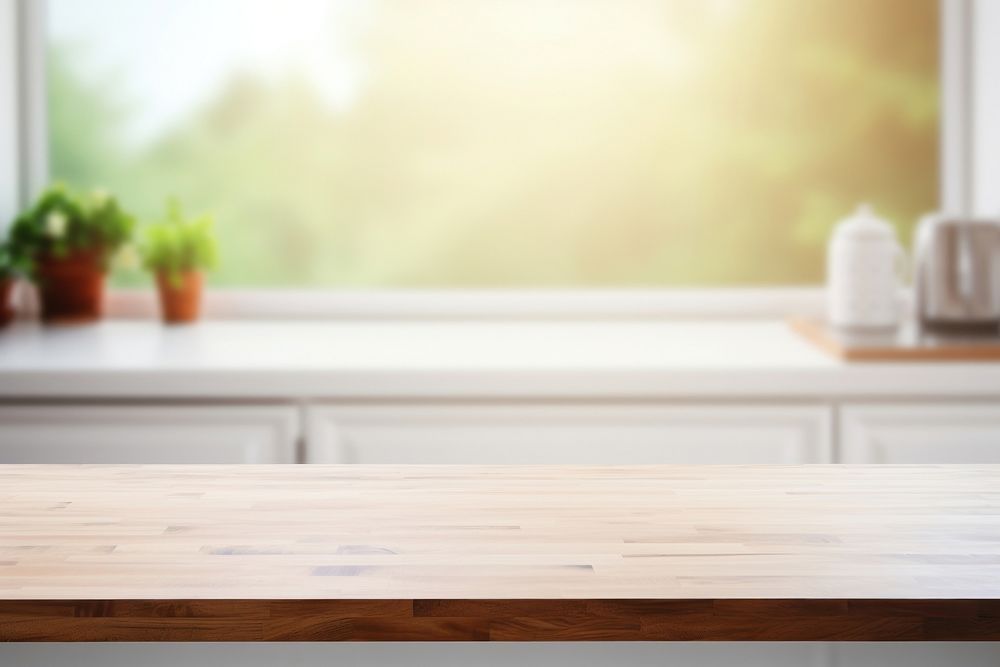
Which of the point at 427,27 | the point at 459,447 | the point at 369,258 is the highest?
the point at 427,27

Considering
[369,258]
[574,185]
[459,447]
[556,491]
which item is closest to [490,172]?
[574,185]

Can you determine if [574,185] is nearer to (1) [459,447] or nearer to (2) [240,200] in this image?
(2) [240,200]

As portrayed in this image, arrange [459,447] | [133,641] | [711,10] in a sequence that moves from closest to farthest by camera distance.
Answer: [133,641], [459,447], [711,10]

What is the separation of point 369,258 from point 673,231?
2.53ft

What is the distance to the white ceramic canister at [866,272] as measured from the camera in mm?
2068

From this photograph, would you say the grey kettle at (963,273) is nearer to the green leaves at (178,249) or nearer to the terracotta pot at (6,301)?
the green leaves at (178,249)

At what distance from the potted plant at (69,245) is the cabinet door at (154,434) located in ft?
2.14

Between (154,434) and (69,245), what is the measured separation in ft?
2.63

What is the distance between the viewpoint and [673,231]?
2.60m

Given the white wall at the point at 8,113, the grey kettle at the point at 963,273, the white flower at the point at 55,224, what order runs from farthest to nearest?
the white wall at the point at 8,113 < the white flower at the point at 55,224 < the grey kettle at the point at 963,273

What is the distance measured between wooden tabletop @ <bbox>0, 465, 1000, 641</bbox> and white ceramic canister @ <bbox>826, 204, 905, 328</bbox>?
1194 mm

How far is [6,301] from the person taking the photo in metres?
2.37

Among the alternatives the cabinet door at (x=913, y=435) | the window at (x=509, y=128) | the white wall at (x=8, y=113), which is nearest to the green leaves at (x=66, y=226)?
the white wall at (x=8, y=113)

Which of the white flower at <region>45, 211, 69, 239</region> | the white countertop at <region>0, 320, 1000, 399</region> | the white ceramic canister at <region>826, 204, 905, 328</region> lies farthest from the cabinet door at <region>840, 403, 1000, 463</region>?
the white flower at <region>45, 211, 69, 239</region>
